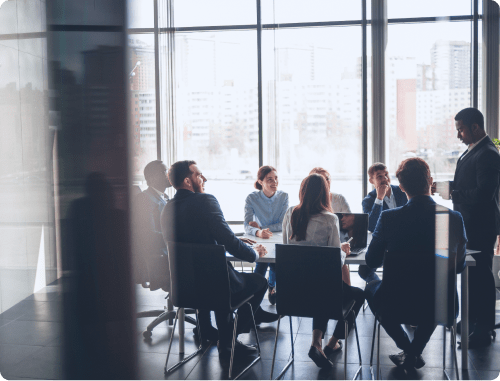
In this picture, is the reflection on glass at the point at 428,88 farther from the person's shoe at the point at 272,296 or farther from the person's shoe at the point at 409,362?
the person's shoe at the point at 409,362

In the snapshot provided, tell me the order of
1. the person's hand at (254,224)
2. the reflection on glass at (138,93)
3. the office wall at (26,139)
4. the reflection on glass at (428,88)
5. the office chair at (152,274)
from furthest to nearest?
the reflection on glass at (428,88)
the person's hand at (254,224)
the office chair at (152,274)
the office wall at (26,139)
the reflection on glass at (138,93)

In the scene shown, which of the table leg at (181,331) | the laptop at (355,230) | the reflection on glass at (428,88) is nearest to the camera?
the table leg at (181,331)

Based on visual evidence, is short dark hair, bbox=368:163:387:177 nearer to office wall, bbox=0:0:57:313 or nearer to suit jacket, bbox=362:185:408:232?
suit jacket, bbox=362:185:408:232

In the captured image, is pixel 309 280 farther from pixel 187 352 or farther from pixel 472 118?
pixel 472 118

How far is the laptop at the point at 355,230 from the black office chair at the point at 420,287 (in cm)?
53

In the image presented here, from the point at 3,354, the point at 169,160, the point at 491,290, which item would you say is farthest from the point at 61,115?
the point at 491,290

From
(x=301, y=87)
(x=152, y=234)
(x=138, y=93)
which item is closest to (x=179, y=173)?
(x=138, y=93)

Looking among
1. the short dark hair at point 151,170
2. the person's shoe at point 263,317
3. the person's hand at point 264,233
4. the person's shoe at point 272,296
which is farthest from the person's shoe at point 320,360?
the short dark hair at point 151,170

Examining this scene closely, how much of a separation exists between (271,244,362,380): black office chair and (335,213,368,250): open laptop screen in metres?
0.58

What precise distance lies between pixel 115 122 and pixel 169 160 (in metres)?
2.59

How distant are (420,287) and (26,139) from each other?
2.17 meters

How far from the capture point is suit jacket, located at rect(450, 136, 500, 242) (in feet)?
8.75

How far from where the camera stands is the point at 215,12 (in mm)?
4445

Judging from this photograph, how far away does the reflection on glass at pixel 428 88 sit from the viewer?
421cm
